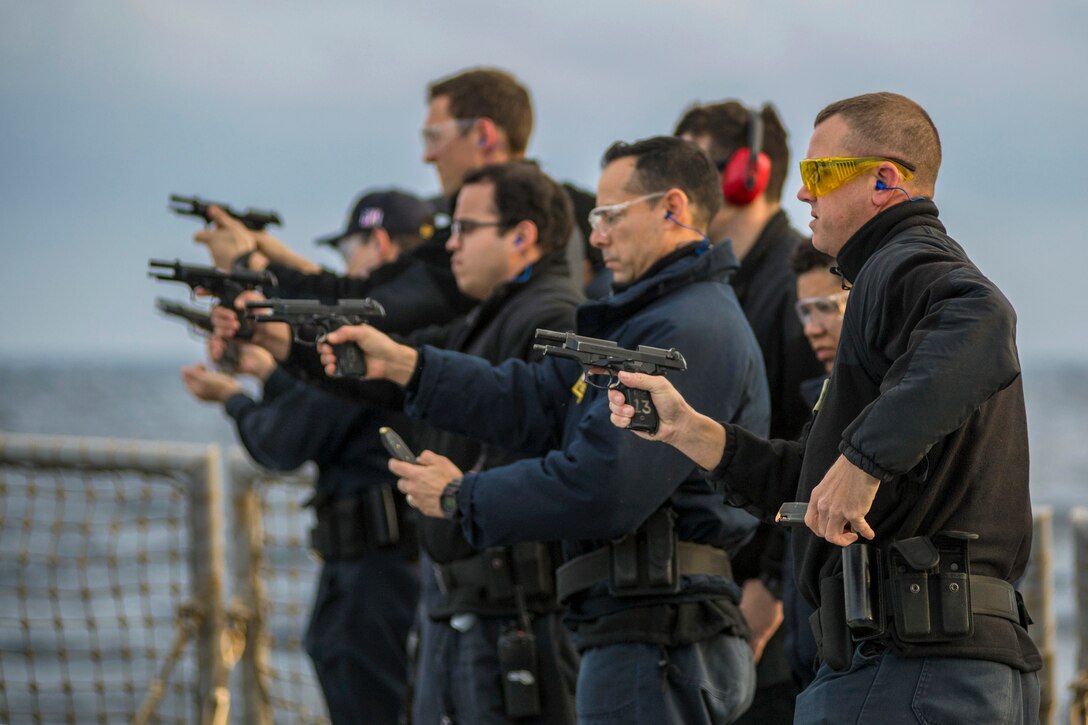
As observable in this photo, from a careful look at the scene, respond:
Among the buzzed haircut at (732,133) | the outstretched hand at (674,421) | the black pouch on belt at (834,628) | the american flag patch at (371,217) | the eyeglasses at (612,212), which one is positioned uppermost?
the buzzed haircut at (732,133)

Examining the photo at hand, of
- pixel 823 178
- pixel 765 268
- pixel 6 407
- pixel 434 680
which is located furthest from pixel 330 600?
pixel 6 407

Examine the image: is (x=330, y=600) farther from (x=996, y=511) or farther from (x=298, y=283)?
(x=996, y=511)

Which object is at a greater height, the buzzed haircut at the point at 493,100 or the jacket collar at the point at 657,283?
the buzzed haircut at the point at 493,100

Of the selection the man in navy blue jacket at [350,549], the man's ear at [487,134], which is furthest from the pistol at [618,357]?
the man's ear at [487,134]

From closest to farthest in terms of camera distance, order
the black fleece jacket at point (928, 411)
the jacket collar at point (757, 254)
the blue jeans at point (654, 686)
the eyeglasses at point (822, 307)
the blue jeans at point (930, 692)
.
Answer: the black fleece jacket at point (928, 411) → the blue jeans at point (930, 692) → the blue jeans at point (654, 686) → the eyeglasses at point (822, 307) → the jacket collar at point (757, 254)

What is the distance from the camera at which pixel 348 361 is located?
3393 mm

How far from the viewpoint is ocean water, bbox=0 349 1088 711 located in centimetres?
1303

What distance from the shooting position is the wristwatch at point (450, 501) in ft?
10.5

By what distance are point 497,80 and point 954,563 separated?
9.70ft

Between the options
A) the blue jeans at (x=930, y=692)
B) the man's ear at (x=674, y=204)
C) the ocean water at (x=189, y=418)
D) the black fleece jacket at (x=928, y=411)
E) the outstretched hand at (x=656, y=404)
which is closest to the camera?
the black fleece jacket at (x=928, y=411)

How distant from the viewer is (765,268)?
4117mm

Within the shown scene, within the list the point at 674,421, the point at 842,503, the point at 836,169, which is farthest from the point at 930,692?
the point at 836,169

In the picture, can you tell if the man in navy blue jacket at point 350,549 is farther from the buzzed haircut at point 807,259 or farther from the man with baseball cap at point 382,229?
the buzzed haircut at point 807,259

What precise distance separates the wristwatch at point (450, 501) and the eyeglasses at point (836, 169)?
112cm
